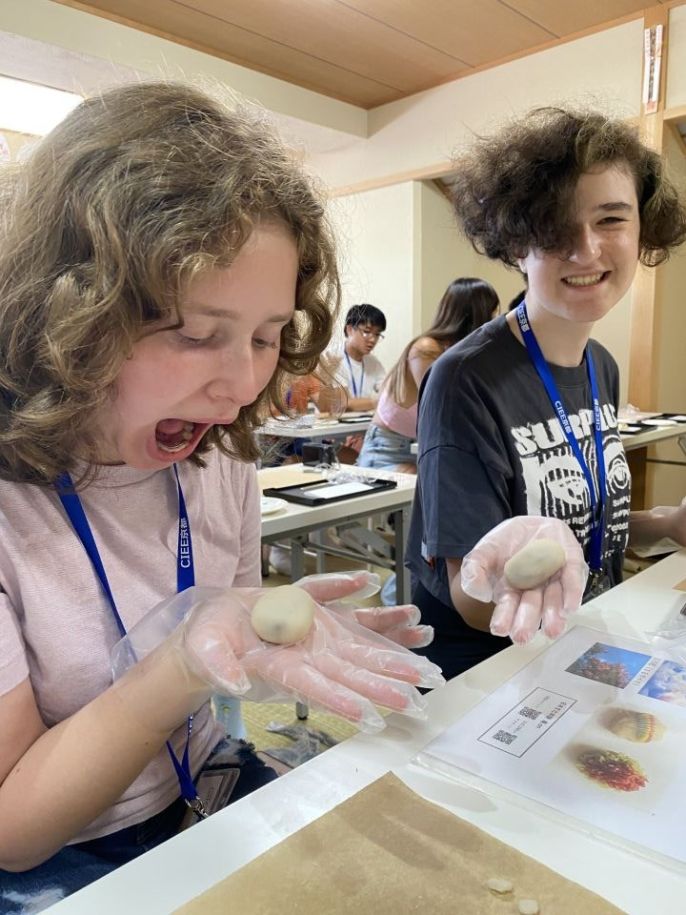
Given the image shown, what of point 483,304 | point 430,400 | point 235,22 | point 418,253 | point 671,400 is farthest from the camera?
point 418,253

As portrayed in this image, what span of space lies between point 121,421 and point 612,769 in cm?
58

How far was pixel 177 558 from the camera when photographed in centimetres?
83

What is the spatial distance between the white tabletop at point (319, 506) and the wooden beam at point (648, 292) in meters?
2.29

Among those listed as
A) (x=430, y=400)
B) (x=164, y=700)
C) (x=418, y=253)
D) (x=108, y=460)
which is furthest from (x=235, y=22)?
(x=164, y=700)

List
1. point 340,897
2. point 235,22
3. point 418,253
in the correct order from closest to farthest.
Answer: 1. point 340,897
2. point 235,22
3. point 418,253

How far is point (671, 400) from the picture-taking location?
14.6 feet

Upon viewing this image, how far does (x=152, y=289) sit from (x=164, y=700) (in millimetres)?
379

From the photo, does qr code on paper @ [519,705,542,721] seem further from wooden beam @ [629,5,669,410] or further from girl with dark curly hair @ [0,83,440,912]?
wooden beam @ [629,5,669,410]

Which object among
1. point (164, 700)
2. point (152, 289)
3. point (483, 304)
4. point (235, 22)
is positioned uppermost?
point (235, 22)

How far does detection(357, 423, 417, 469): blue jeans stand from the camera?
10.2 ft

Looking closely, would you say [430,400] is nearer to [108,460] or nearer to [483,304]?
[108,460]

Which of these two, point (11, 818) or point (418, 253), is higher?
point (418, 253)

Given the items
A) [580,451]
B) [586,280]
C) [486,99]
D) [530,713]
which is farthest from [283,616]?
[486,99]

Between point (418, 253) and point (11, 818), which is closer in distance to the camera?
point (11, 818)
